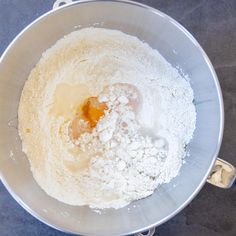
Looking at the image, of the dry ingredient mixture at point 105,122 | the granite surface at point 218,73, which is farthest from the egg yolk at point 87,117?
the granite surface at point 218,73

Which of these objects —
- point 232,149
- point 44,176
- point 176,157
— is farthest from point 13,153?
point 232,149

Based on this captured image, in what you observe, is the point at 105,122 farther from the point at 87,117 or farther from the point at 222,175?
the point at 222,175

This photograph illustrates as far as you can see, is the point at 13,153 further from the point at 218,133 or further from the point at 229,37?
the point at 229,37

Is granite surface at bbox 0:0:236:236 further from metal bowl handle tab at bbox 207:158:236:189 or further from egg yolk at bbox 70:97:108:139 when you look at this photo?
egg yolk at bbox 70:97:108:139

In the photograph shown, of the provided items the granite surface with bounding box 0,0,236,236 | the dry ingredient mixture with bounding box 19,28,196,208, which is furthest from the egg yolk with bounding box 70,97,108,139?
the granite surface with bounding box 0,0,236,236

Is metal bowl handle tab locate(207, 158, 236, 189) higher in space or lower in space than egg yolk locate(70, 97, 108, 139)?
lower

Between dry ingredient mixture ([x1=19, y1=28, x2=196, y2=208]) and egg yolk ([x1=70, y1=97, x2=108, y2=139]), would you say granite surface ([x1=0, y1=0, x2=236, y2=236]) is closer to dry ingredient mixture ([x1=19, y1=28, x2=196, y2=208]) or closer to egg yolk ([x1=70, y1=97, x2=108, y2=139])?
dry ingredient mixture ([x1=19, y1=28, x2=196, y2=208])
